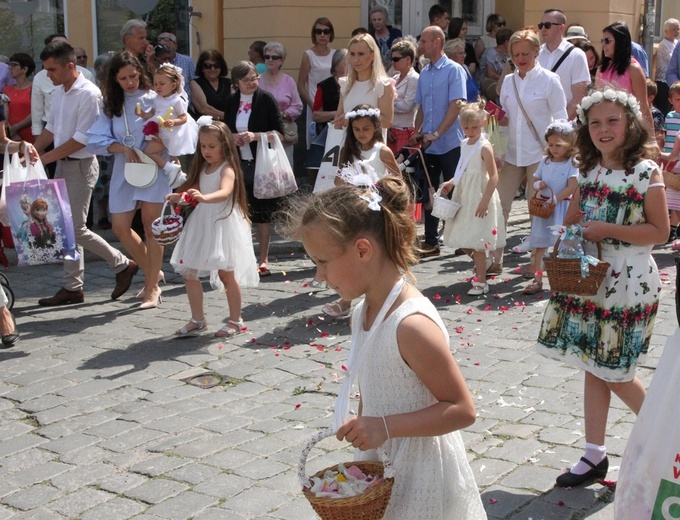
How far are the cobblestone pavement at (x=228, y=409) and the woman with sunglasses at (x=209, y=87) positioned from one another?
3.24 m

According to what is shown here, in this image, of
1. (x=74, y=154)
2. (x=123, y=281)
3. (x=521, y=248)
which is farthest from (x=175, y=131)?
(x=521, y=248)

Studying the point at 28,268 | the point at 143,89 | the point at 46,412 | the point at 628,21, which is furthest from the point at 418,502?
the point at 628,21

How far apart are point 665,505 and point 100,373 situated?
410 centimetres

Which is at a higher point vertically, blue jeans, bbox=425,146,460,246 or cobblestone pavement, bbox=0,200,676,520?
blue jeans, bbox=425,146,460,246

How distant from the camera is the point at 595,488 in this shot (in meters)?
4.50

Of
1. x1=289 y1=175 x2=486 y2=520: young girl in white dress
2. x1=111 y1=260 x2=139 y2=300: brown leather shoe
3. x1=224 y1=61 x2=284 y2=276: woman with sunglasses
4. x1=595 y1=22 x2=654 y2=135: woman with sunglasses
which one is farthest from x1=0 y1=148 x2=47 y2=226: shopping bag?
x1=595 y1=22 x2=654 y2=135: woman with sunglasses

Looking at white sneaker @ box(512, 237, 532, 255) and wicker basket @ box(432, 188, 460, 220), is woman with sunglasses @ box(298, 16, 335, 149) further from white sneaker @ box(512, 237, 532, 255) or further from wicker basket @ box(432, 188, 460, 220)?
wicker basket @ box(432, 188, 460, 220)

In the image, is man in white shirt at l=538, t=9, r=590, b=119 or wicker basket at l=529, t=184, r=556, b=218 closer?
wicker basket at l=529, t=184, r=556, b=218

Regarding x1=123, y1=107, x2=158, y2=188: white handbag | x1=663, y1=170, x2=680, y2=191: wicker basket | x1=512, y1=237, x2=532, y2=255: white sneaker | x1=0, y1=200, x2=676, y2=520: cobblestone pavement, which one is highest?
x1=123, y1=107, x2=158, y2=188: white handbag

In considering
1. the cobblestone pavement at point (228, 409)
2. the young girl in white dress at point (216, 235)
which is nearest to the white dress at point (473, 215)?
the cobblestone pavement at point (228, 409)

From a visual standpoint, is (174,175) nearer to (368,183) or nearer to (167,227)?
(167,227)

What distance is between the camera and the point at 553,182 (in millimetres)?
8344

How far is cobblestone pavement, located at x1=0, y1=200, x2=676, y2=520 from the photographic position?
14.8ft

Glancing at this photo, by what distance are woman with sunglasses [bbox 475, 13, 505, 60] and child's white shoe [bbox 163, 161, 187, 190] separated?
674cm
